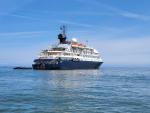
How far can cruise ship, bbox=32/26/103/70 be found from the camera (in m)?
128

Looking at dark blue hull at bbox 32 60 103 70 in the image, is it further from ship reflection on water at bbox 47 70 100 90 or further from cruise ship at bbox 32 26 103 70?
ship reflection on water at bbox 47 70 100 90

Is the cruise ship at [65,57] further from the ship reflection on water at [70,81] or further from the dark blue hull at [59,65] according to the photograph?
the ship reflection on water at [70,81]

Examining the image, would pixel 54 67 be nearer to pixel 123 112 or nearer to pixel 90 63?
pixel 90 63

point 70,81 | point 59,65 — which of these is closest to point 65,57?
point 59,65

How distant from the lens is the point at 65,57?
132 metres

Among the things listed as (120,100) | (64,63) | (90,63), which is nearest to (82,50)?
(90,63)

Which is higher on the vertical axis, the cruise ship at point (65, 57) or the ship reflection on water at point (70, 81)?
the cruise ship at point (65, 57)

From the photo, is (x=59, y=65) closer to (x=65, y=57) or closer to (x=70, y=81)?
(x=65, y=57)

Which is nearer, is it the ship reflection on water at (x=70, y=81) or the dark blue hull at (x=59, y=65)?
the ship reflection on water at (x=70, y=81)

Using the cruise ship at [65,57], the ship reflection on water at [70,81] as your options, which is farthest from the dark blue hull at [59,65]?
the ship reflection on water at [70,81]

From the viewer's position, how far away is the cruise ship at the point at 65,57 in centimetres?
12788

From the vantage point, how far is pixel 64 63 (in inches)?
5084

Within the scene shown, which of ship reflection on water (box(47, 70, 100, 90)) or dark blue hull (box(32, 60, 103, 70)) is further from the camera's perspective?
dark blue hull (box(32, 60, 103, 70))

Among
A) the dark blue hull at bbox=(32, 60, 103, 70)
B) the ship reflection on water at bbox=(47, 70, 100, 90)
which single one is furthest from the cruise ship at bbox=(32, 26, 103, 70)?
the ship reflection on water at bbox=(47, 70, 100, 90)
